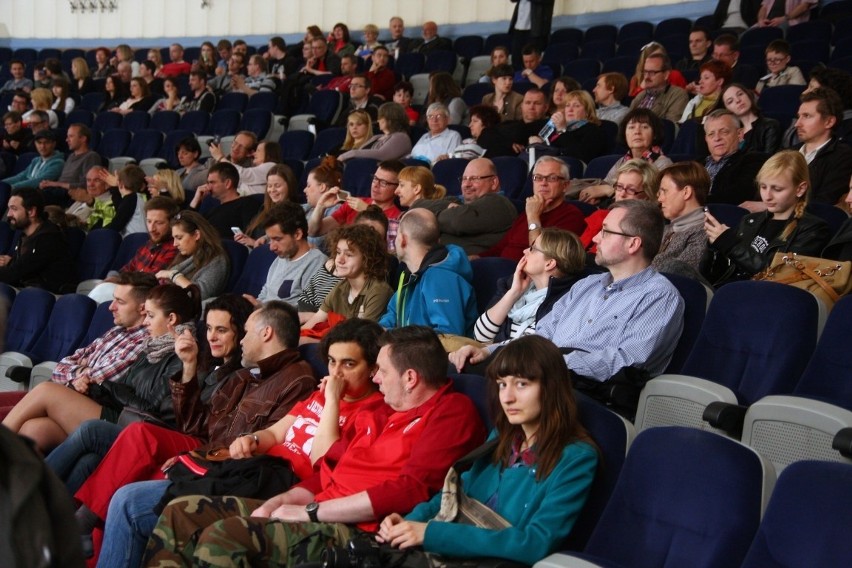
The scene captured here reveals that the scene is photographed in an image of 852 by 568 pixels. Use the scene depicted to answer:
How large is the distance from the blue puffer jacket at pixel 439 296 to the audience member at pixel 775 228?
0.94 m

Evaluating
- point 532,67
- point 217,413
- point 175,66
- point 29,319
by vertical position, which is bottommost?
point 29,319

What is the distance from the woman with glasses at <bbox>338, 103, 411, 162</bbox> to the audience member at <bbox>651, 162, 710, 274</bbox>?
3.00m

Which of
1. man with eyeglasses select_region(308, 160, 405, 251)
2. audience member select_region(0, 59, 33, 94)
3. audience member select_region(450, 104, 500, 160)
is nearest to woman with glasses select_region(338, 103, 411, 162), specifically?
audience member select_region(450, 104, 500, 160)

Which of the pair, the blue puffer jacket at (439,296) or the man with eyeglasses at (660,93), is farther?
the man with eyeglasses at (660,93)

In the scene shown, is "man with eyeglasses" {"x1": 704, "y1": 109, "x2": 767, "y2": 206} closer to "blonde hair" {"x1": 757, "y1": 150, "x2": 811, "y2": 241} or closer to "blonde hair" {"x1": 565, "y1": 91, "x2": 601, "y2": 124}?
"blonde hair" {"x1": 757, "y1": 150, "x2": 811, "y2": 241}

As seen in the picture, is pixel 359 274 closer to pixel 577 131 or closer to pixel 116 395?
pixel 116 395

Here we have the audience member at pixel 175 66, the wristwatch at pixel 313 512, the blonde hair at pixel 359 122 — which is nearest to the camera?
the wristwatch at pixel 313 512

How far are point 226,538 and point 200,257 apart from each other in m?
2.91

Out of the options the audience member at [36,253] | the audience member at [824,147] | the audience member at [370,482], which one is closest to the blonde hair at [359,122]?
the audience member at [36,253]

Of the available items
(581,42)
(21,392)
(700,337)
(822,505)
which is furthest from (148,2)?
(822,505)

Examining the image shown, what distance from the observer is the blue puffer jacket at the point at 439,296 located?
3.98 meters

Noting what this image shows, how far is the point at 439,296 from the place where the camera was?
3994 mm

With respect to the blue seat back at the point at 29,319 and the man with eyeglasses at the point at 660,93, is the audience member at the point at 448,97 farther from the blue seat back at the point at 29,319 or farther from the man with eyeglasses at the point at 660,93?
the blue seat back at the point at 29,319

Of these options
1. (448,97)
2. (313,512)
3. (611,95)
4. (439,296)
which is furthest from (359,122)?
(313,512)
